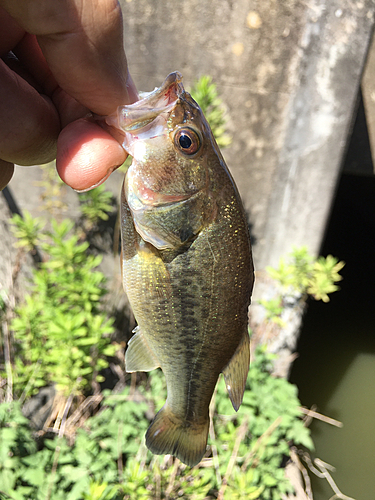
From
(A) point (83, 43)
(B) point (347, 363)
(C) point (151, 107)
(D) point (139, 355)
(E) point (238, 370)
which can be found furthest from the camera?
(B) point (347, 363)

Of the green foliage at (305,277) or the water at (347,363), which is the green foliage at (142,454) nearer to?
the green foliage at (305,277)

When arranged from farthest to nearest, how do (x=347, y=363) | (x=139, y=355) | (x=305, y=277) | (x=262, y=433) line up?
1. (x=347, y=363)
2. (x=305, y=277)
3. (x=262, y=433)
4. (x=139, y=355)

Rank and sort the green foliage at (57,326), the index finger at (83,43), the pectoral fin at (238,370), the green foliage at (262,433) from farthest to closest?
the green foliage at (262,433) → the green foliage at (57,326) → the pectoral fin at (238,370) → the index finger at (83,43)

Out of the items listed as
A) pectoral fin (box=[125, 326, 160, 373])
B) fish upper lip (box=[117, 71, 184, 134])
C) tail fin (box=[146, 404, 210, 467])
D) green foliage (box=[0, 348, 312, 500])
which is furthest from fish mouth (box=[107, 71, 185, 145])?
green foliage (box=[0, 348, 312, 500])

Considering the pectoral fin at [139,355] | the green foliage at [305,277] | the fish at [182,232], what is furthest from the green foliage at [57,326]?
the green foliage at [305,277]

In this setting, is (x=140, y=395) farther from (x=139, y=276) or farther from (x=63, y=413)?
(x=139, y=276)

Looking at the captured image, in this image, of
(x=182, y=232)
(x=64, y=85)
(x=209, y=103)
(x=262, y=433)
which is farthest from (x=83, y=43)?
(x=262, y=433)

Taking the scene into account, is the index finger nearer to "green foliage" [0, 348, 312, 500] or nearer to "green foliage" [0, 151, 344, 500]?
"green foliage" [0, 151, 344, 500]

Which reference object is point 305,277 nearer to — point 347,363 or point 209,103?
point 209,103
